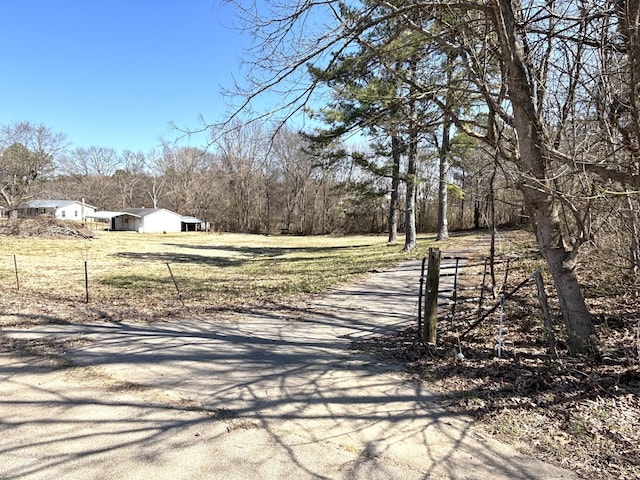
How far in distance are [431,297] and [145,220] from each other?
176 feet

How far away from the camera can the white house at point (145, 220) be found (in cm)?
5291

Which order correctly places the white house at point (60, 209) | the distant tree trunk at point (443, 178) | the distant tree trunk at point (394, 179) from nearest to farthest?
Answer: the distant tree trunk at point (394, 179), the distant tree trunk at point (443, 178), the white house at point (60, 209)

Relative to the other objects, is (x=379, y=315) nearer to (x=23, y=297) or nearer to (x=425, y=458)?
(x=425, y=458)

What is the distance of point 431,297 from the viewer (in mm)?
5148

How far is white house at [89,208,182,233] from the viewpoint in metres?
52.9

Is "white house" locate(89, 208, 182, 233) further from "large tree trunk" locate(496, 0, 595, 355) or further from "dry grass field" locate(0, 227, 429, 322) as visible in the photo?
"large tree trunk" locate(496, 0, 595, 355)

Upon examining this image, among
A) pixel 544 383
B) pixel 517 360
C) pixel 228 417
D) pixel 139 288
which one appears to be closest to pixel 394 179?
pixel 139 288

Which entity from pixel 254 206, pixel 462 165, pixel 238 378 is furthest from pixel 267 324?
pixel 254 206

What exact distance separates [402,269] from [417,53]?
29.2 ft

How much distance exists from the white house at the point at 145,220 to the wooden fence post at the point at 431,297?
52.5 metres

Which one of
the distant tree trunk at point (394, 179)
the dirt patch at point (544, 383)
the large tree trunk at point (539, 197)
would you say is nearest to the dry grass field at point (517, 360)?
the dirt patch at point (544, 383)

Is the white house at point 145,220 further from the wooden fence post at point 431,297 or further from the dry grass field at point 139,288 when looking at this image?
the wooden fence post at point 431,297

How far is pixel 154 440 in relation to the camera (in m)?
2.98

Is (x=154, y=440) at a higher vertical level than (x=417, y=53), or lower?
lower
